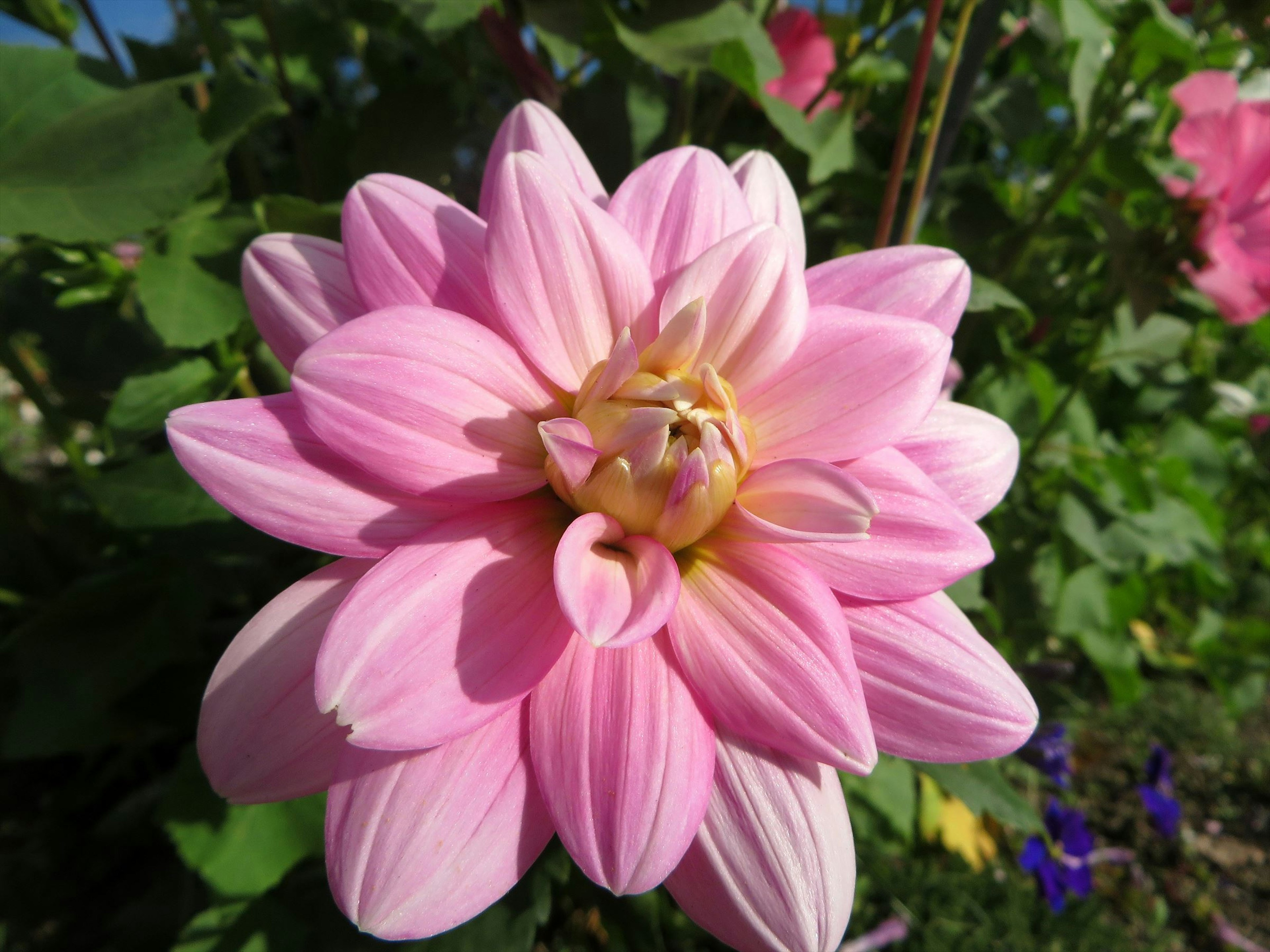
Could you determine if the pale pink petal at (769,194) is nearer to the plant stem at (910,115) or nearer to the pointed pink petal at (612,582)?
the plant stem at (910,115)

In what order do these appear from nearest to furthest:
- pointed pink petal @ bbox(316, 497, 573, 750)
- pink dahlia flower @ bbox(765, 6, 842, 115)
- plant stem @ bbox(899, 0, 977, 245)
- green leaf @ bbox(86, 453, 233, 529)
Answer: pointed pink petal @ bbox(316, 497, 573, 750) < plant stem @ bbox(899, 0, 977, 245) < green leaf @ bbox(86, 453, 233, 529) < pink dahlia flower @ bbox(765, 6, 842, 115)

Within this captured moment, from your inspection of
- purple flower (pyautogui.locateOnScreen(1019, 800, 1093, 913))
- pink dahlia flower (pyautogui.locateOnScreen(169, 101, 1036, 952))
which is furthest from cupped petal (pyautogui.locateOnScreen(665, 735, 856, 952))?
purple flower (pyautogui.locateOnScreen(1019, 800, 1093, 913))

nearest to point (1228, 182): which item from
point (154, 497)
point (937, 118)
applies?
point (937, 118)

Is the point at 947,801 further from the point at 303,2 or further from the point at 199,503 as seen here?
the point at 303,2

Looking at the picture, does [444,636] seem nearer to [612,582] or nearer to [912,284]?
[612,582]

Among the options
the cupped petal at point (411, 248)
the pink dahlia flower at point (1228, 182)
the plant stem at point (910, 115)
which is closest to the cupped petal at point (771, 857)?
the cupped petal at point (411, 248)

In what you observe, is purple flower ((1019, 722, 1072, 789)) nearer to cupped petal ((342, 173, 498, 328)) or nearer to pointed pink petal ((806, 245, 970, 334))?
pointed pink petal ((806, 245, 970, 334))
